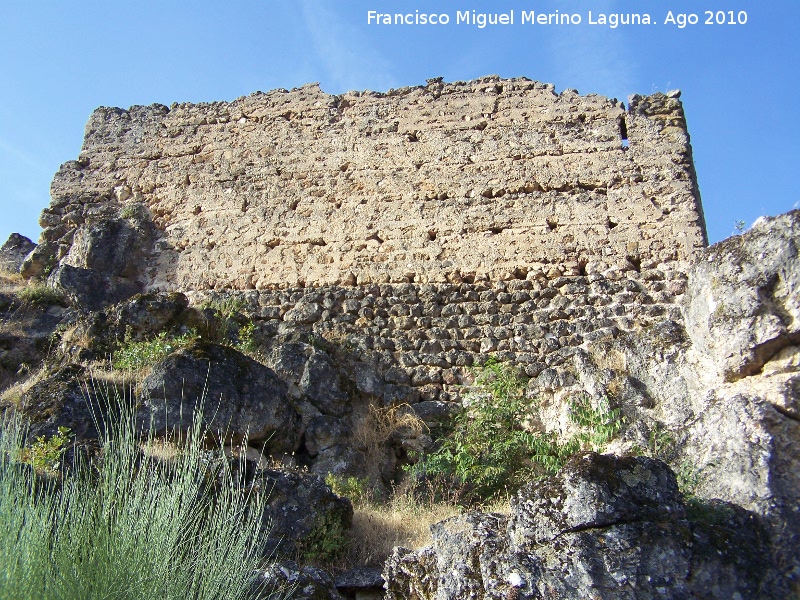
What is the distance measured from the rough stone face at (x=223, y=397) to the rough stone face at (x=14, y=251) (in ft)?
15.3

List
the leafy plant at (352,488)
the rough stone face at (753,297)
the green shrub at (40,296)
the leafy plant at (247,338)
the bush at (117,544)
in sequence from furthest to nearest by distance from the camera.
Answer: the green shrub at (40,296) < the leafy plant at (247,338) < the leafy plant at (352,488) < the rough stone face at (753,297) < the bush at (117,544)

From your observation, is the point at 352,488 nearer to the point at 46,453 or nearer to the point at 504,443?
the point at 504,443

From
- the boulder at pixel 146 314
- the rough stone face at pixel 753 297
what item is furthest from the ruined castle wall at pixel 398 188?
the rough stone face at pixel 753 297

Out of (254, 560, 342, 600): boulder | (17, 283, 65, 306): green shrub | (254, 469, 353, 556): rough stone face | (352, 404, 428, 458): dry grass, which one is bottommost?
(254, 560, 342, 600): boulder

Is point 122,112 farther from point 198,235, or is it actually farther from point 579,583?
point 579,583

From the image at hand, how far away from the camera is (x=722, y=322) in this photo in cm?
562

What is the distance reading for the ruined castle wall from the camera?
8539 millimetres

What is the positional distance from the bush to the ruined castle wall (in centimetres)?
491

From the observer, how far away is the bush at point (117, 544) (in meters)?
3.36

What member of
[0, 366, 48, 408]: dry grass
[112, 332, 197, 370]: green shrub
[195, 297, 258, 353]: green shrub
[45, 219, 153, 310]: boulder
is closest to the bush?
[0, 366, 48, 408]: dry grass

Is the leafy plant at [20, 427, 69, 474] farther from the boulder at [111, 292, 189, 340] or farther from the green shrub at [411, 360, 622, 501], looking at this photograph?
the green shrub at [411, 360, 622, 501]

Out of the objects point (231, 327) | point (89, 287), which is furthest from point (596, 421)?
point (89, 287)

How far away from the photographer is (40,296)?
28.7 feet

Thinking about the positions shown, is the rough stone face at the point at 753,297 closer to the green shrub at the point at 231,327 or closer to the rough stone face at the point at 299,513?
the rough stone face at the point at 299,513
